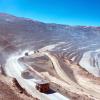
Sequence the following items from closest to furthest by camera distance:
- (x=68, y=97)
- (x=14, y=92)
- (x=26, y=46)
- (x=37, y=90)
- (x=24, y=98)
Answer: (x=24, y=98) → (x=14, y=92) → (x=68, y=97) → (x=37, y=90) → (x=26, y=46)

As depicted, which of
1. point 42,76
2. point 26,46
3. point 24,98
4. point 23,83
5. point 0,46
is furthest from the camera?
point 26,46

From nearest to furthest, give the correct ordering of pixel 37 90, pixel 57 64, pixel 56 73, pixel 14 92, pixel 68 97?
pixel 14 92, pixel 68 97, pixel 37 90, pixel 56 73, pixel 57 64

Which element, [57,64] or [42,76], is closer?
[42,76]

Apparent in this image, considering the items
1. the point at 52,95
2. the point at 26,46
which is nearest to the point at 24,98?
the point at 52,95

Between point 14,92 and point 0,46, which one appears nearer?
point 14,92

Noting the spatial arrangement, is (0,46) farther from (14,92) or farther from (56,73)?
(14,92)

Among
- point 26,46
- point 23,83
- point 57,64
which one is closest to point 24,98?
point 23,83

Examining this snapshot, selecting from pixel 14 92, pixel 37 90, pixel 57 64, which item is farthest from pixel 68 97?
pixel 57 64

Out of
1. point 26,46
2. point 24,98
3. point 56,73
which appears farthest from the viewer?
point 26,46

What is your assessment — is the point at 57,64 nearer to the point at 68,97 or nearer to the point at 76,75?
the point at 76,75
